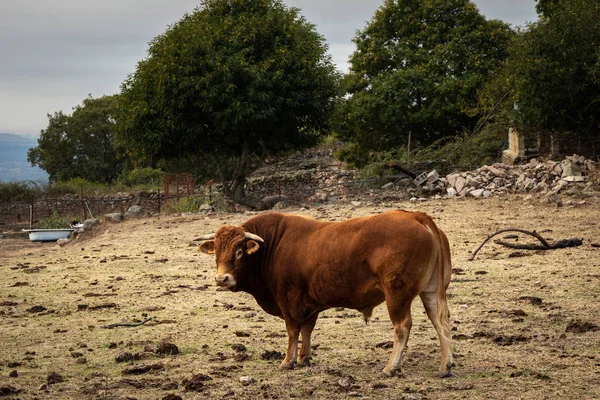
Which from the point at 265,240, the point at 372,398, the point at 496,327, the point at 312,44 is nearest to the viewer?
the point at 372,398

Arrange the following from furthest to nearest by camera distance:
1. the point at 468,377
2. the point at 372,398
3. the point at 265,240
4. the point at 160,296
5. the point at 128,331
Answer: the point at 160,296, the point at 128,331, the point at 265,240, the point at 468,377, the point at 372,398

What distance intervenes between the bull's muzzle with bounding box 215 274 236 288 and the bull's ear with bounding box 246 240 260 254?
32cm

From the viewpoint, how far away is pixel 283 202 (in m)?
29.0

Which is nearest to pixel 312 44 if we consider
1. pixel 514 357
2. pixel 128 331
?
pixel 128 331

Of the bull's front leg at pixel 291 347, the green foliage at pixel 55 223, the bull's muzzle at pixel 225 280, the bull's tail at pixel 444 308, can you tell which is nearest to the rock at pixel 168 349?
the bull's muzzle at pixel 225 280

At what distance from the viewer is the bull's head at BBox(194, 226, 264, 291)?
7.84 metres

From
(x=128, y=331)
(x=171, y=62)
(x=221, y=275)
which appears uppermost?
(x=171, y=62)

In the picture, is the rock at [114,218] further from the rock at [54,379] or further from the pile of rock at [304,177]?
the rock at [54,379]

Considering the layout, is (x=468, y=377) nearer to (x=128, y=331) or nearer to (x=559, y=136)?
(x=128, y=331)

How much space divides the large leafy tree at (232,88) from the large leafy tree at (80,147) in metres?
32.0

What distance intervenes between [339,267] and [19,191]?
39.4 meters

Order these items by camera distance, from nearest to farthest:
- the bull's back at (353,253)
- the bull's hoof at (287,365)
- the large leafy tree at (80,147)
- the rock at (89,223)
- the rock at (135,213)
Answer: the bull's back at (353,253) < the bull's hoof at (287,365) < the rock at (89,223) < the rock at (135,213) < the large leafy tree at (80,147)

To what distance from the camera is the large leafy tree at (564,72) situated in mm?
25875

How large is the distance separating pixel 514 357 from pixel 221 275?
3057 millimetres
